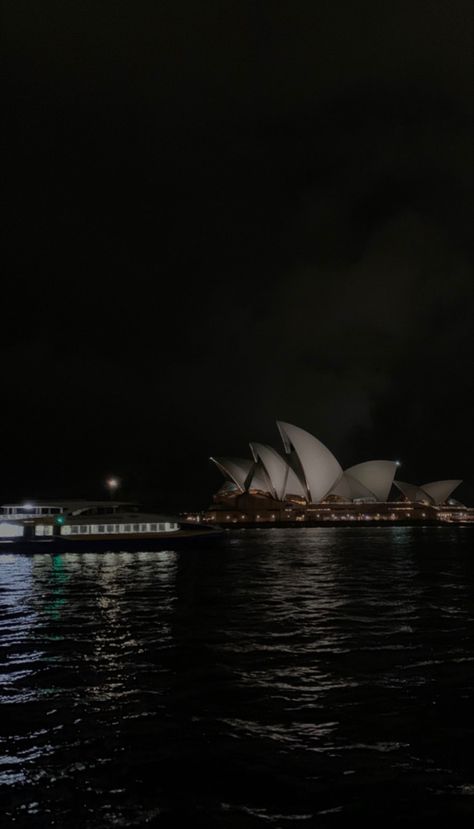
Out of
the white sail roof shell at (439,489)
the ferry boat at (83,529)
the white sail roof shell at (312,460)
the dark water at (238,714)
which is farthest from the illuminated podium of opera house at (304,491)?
the dark water at (238,714)

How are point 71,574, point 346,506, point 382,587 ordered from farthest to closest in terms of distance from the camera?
1. point 346,506
2. point 71,574
3. point 382,587

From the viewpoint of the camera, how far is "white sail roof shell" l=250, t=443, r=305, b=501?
127562mm

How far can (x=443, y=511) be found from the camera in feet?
584

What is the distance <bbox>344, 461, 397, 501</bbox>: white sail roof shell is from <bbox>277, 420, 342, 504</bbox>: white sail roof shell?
2360cm

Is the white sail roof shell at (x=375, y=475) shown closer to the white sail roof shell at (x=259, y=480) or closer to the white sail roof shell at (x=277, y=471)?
the white sail roof shell at (x=277, y=471)

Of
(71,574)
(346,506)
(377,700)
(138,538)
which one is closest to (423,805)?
(377,700)

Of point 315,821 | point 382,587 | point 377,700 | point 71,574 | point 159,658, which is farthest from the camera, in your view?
point 71,574

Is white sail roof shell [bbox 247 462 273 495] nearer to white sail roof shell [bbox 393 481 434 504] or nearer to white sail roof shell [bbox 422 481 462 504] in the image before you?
white sail roof shell [bbox 393 481 434 504]

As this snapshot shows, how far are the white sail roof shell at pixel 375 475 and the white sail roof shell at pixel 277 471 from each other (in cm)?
1857

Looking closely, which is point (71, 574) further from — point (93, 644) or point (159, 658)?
point (159, 658)

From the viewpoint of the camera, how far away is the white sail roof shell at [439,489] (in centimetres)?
17675

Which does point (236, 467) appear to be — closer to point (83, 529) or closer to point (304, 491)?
point (304, 491)

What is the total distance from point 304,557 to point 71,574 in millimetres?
19817

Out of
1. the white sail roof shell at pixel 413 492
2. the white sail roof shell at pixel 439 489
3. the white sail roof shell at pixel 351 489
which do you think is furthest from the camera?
the white sail roof shell at pixel 439 489
